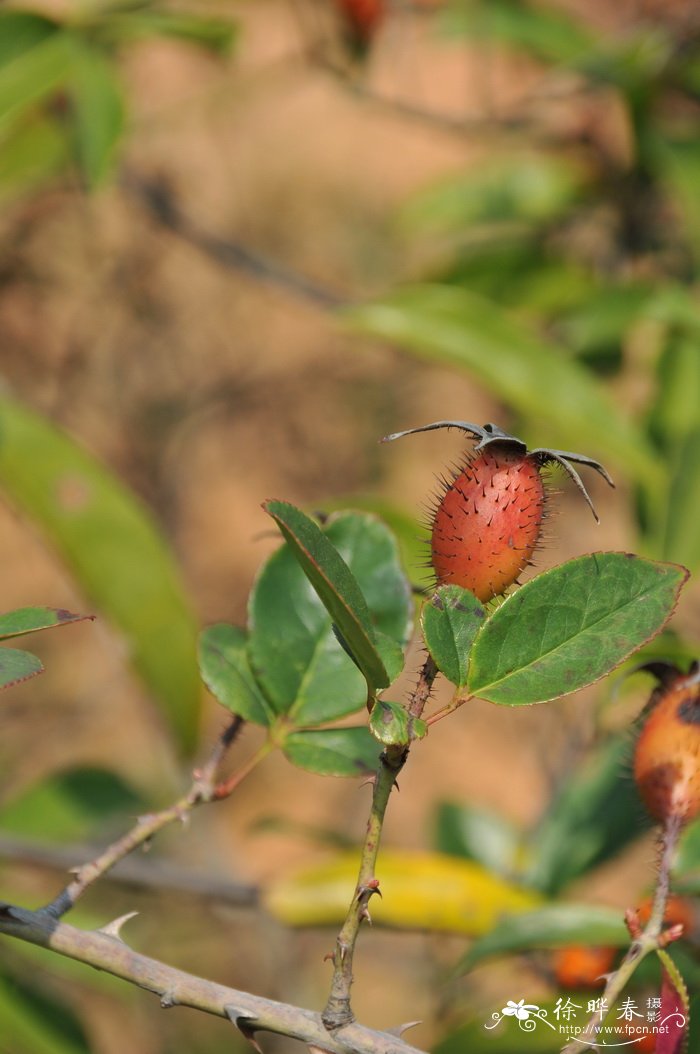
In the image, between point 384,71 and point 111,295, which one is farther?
point 384,71

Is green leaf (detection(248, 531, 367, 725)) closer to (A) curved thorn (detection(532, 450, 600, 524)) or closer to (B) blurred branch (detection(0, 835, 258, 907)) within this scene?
(A) curved thorn (detection(532, 450, 600, 524))

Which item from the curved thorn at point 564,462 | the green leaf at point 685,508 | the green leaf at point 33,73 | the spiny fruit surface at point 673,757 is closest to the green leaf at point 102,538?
the green leaf at point 33,73

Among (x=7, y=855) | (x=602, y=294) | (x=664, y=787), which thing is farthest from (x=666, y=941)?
(x=602, y=294)

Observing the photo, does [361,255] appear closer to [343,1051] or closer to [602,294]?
[602,294]

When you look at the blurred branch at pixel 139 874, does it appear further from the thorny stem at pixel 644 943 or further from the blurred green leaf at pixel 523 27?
the blurred green leaf at pixel 523 27

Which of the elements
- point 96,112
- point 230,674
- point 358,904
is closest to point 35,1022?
point 230,674
